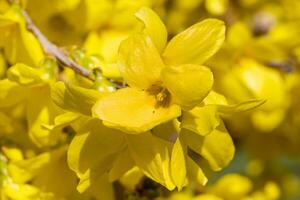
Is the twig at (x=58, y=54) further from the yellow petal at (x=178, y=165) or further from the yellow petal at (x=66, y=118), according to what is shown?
the yellow petal at (x=178, y=165)

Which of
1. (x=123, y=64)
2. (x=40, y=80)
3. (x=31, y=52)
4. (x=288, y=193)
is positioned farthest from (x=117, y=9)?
(x=288, y=193)

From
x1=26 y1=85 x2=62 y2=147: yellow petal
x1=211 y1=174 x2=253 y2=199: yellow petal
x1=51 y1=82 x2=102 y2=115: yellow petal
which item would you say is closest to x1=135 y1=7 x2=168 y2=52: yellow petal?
x1=51 y1=82 x2=102 y2=115: yellow petal

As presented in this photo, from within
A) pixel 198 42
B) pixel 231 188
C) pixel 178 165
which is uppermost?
pixel 198 42

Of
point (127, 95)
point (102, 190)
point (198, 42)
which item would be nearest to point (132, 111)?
point (127, 95)

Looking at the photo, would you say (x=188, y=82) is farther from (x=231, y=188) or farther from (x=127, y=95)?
(x=231, y=188)

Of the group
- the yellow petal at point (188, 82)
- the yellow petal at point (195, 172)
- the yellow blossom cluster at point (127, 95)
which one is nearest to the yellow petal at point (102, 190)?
the yellow blossom cluster at point (127, 95)

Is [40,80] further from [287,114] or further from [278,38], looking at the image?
[287,114]

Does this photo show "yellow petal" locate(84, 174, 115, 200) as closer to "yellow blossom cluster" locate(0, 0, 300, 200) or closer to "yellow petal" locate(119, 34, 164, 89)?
"yellow blossom cluster" locate(0, 0, 300, 200)
